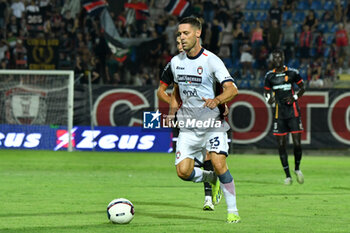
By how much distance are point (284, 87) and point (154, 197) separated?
4494 millimetres

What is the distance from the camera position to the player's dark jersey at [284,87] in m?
14.9

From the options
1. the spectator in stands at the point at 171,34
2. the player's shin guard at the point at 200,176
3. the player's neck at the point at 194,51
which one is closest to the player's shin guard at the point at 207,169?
the player's shin guard at the point at 200,176

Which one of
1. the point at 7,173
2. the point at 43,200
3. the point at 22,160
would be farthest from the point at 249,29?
the point at 43,200

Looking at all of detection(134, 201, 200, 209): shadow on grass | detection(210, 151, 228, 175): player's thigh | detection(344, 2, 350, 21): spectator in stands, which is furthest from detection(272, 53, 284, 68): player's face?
detection(344, 2, 350, 21): spectator in stands

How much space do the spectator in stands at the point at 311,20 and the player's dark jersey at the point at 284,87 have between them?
12.7 m

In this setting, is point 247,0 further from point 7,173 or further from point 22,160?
point 7,173

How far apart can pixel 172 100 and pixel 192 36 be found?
911 millimetres

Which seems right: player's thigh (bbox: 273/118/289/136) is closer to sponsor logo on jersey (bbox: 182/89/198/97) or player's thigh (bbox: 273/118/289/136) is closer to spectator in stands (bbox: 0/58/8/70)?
sponsor logo on jersey (bbox: 182/89/198/97)

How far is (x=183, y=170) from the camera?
8.66 metres

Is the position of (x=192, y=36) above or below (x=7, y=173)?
above

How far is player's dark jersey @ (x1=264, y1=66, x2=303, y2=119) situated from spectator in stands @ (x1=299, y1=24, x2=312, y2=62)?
1206 cm

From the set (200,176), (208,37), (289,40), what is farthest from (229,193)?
(289,40)

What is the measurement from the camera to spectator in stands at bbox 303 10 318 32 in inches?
1067

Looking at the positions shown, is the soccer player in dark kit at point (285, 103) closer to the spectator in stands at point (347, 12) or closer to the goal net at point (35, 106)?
the goal net at point (35, 106)
